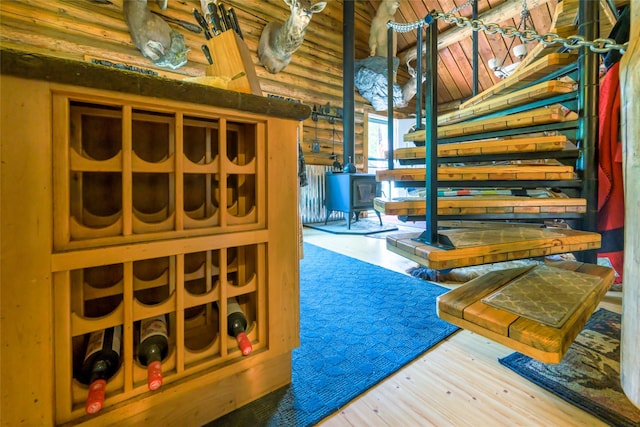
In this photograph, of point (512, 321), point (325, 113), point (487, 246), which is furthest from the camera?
point (325, 113)

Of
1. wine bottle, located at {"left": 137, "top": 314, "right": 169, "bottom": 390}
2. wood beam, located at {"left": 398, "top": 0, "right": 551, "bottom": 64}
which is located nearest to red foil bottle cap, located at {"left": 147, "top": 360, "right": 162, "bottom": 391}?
wine bottle, located at {"left": 137, "top": 314, "right": 169, "bottom": 390}

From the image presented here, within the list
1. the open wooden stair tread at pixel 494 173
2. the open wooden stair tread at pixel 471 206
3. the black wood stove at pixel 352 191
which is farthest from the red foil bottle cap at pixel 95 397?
the black wood stove at pixel 352 191

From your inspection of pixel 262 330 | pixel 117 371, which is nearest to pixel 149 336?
pixel 117 371

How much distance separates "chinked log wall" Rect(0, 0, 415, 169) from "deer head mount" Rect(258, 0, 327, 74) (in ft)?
0.59

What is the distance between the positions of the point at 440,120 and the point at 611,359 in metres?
2.07

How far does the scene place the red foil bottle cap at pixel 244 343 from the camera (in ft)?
2.64

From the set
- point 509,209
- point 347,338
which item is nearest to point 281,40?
point 509,209

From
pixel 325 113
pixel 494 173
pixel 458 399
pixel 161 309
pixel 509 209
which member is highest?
pixel 325 113

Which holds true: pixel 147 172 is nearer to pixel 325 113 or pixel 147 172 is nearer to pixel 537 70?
pixel 537 70

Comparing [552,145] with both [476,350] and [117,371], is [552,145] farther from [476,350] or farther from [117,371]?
[117,371]

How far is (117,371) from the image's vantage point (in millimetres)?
707

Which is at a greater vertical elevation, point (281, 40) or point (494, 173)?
point (281, 40)

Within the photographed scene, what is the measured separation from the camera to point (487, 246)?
3.81 ft

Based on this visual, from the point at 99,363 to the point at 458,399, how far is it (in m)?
1.07
